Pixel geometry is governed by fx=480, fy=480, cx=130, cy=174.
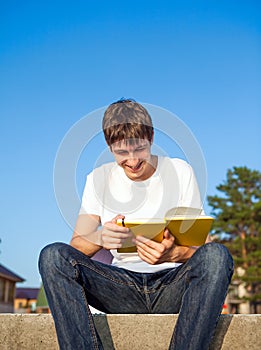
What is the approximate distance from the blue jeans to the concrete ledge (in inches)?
3.9

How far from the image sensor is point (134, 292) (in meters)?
2.15

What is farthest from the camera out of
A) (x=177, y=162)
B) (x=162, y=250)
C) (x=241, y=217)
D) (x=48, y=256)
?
(x=241, y=217)

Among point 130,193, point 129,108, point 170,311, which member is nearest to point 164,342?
point 170,311

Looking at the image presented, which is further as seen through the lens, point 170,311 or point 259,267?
point 259,267

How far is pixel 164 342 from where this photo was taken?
82.4 inches

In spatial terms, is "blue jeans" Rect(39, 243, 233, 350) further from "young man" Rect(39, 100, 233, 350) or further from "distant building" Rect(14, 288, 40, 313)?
"distant building" Rect(14, 288, 40, 313)

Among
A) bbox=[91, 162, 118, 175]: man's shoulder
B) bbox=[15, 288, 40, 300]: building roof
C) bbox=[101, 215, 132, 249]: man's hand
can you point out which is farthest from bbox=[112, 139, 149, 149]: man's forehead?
bbox=[15, 288, 40, 300]: building roof

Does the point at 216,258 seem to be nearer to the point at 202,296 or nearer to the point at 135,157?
the point at 202,296

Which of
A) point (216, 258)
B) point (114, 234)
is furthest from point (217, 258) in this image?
point (114, 234)

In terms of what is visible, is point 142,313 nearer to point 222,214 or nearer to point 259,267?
point 259,267

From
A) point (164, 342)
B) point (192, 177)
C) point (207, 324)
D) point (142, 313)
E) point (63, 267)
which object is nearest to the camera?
point (207, 324)

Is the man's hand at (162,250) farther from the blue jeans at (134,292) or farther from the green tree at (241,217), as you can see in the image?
the green tree at (241,217)

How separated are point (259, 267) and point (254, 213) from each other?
11.1ft

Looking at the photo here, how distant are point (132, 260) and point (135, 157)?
539 millimetres
